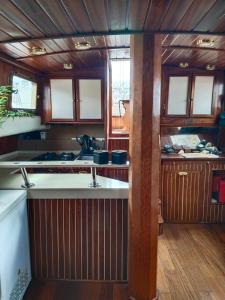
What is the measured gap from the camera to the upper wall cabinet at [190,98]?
3668 mm

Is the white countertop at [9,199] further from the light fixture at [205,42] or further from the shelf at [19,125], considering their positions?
the light fixture at [205,42]

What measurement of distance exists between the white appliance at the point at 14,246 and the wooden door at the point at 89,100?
204cm

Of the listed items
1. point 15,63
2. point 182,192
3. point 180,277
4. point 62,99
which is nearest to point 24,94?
point 15,63

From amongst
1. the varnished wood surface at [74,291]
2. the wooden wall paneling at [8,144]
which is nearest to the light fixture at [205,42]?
the varnished wood surface at [74,291]

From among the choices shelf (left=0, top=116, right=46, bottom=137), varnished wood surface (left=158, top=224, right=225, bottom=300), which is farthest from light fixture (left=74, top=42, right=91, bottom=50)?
varnished wood surface (left=158, top=224, right=225, bottom=300)

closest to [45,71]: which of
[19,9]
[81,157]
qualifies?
[81,157]

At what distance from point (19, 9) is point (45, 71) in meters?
2.26

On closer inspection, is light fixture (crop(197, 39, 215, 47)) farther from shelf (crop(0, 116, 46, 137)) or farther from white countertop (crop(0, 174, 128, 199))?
shelf (crop(0, 116, 46, 137))

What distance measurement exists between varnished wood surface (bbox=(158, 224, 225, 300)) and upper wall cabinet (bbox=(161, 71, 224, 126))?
61.6 inches

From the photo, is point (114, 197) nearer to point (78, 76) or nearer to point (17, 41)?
point (17, 41)

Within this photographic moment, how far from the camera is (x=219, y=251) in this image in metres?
2.78

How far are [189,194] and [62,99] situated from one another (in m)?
2.33

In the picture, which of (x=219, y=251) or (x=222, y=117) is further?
(x=222, y=117)

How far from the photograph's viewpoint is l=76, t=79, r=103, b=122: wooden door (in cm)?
375
